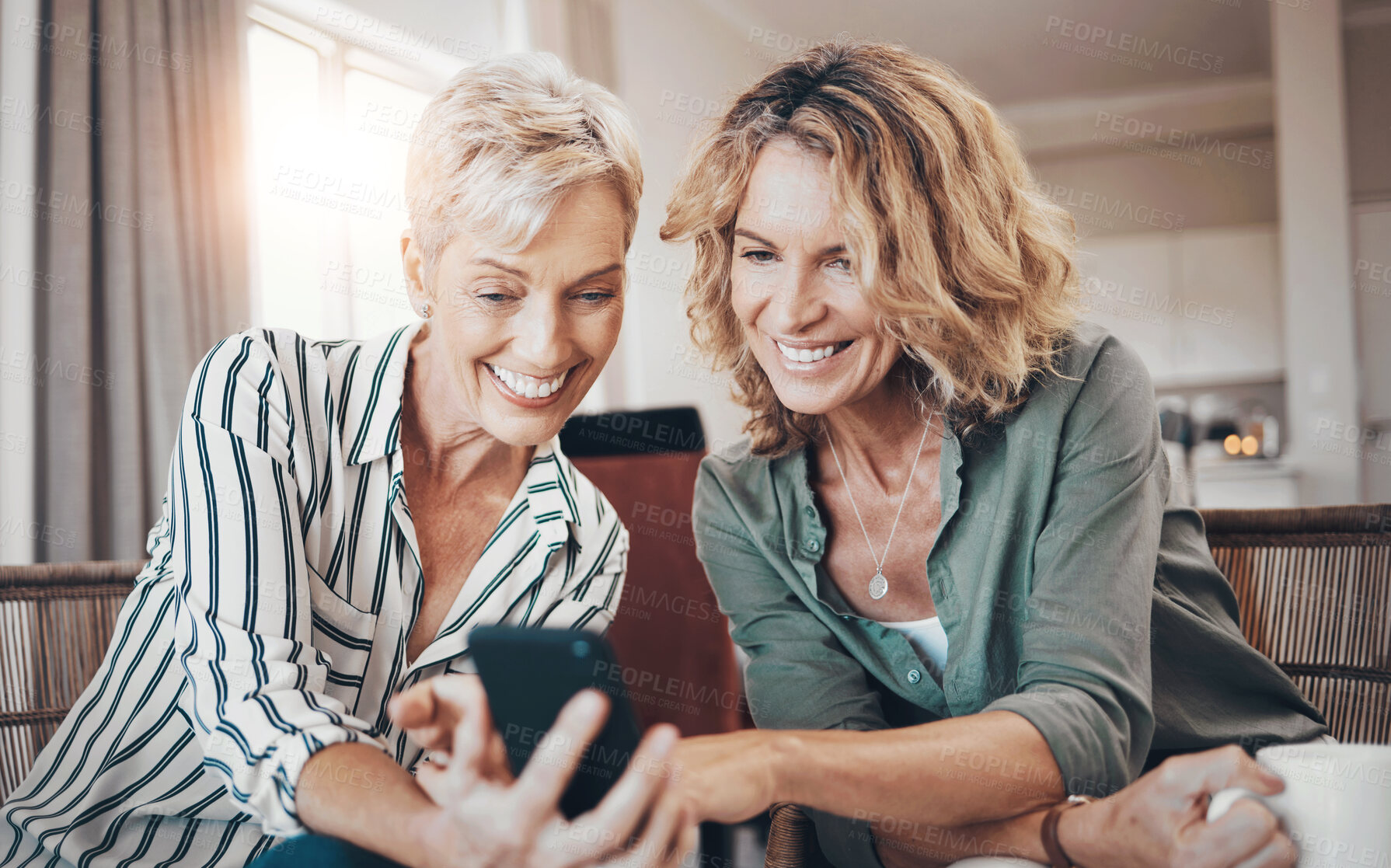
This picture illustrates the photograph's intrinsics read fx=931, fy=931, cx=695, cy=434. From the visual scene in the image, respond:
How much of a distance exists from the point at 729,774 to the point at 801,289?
0.43 metres

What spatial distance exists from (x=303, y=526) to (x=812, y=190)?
558mm

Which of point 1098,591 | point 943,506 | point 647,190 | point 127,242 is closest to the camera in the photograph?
point 1098,591

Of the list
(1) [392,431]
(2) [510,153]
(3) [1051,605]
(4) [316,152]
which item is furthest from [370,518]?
(4) [316,152]

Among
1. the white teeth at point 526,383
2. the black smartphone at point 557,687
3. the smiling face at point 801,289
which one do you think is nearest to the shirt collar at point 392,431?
the white teeth at point 526,383

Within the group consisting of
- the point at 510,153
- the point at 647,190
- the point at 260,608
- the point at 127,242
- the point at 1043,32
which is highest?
the point at 1043,32

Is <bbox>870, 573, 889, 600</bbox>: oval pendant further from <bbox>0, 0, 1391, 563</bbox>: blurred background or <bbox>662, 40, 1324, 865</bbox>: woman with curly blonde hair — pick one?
<bbox>0, 0, 1391, 563</bbox>: blurred background

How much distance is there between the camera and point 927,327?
Answer: 89cm

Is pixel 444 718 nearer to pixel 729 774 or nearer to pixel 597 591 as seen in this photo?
pixel 729 774

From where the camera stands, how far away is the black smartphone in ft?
1.88

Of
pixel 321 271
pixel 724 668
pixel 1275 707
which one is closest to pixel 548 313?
pixel 1275 707

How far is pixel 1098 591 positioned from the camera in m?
0.82

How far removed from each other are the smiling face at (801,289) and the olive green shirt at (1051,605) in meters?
0.14

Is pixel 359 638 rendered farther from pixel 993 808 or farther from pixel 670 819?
pixel 993 808

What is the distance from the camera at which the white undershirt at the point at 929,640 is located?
969 mm
